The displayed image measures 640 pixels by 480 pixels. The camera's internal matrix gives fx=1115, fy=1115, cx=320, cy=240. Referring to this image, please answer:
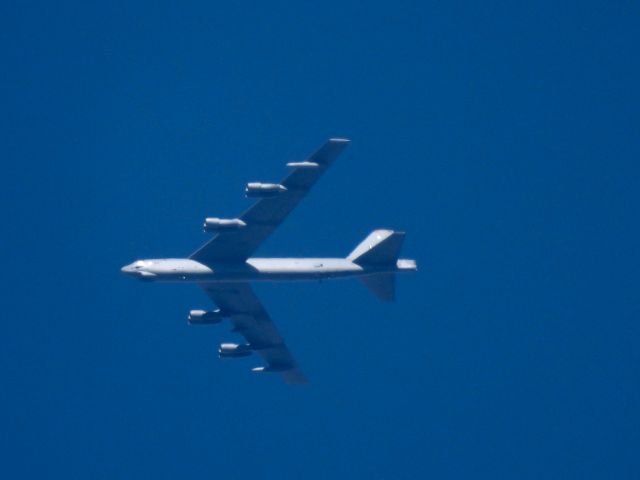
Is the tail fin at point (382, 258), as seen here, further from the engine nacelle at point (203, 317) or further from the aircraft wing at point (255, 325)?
the engine nacelle at point (203, 317)

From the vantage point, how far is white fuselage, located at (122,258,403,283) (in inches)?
2980

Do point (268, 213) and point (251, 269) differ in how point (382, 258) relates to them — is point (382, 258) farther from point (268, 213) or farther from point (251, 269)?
point (251, 269)

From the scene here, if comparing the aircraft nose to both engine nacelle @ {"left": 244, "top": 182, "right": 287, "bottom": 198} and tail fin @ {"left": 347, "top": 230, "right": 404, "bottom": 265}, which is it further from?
tail fin @ {"left": 347, "top": 230, "right": 404, "bottom": 265}

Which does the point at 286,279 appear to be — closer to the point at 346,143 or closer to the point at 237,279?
the point at 237,279

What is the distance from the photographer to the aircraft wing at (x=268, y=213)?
73.0 metres

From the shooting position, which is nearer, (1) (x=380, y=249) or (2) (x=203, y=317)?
(1) (x=380, y=249)

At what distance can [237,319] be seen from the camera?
268ft

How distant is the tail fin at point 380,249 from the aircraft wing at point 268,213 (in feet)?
20.4

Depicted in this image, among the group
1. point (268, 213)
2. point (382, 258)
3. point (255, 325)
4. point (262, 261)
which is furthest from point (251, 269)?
point (382, 258)

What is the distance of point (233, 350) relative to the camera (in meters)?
82.4

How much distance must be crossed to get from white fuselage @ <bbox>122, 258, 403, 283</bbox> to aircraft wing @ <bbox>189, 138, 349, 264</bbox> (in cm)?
84

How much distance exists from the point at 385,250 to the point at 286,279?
→ 7.19 meters

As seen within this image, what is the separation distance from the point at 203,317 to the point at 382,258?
13479 mm

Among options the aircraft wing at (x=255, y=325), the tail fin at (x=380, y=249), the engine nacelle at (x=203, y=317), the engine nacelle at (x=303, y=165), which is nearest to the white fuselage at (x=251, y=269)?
the tail fin at (x=380, y=249)
